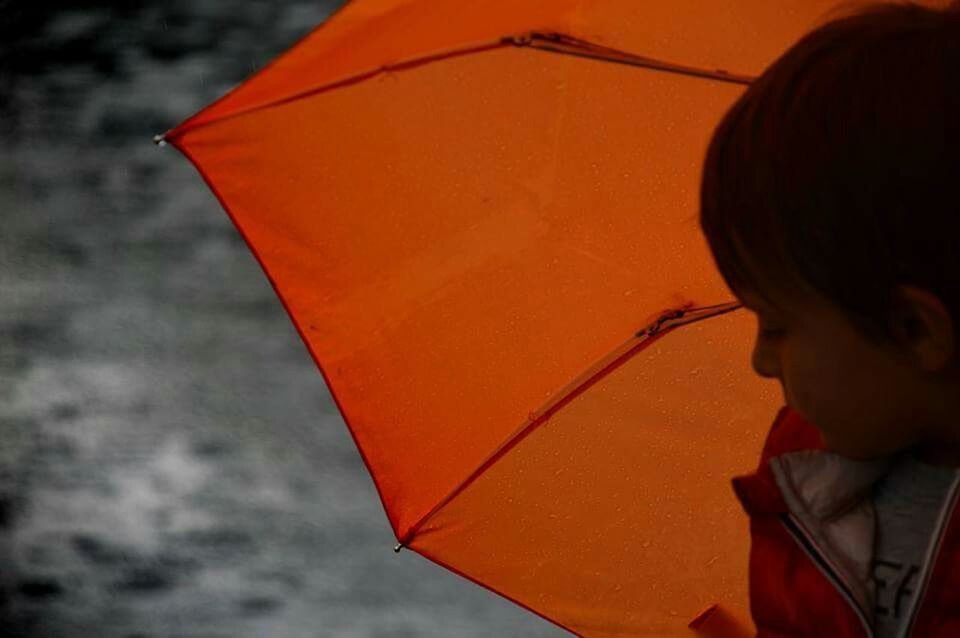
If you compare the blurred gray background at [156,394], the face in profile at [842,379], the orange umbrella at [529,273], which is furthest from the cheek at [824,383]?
the blurred gray background at [156,394]

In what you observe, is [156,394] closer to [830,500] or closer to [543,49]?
[543,49]

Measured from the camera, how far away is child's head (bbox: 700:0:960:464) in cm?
87

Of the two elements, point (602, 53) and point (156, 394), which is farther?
point (156, 394)

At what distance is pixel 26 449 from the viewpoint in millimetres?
2678

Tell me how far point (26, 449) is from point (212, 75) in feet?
3.04

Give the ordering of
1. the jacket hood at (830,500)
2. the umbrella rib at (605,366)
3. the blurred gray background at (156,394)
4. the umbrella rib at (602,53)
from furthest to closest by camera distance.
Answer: the blurred gray background at (156,394) < the umbrella rib at (605,366) < the umbrella rib at (602,53) < the jacket hood at (830,500)

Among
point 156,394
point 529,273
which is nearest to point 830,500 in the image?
point 529,273

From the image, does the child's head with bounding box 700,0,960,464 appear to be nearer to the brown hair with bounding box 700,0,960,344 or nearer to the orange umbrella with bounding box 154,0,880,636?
the brown hair with bounding box 700,0,960,344

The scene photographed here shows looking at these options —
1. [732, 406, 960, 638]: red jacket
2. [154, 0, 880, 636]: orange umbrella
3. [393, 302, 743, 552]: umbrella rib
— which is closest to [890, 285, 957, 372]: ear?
[732, 406, 960, 638]: red jacket

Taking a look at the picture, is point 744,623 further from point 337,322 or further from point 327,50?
point 327,50

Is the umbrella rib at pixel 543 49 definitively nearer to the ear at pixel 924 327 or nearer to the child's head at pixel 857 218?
the child's head at pixel 857 218

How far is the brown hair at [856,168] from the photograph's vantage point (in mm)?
870

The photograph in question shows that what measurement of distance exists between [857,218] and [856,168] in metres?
0.03

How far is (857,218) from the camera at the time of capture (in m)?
0.88
